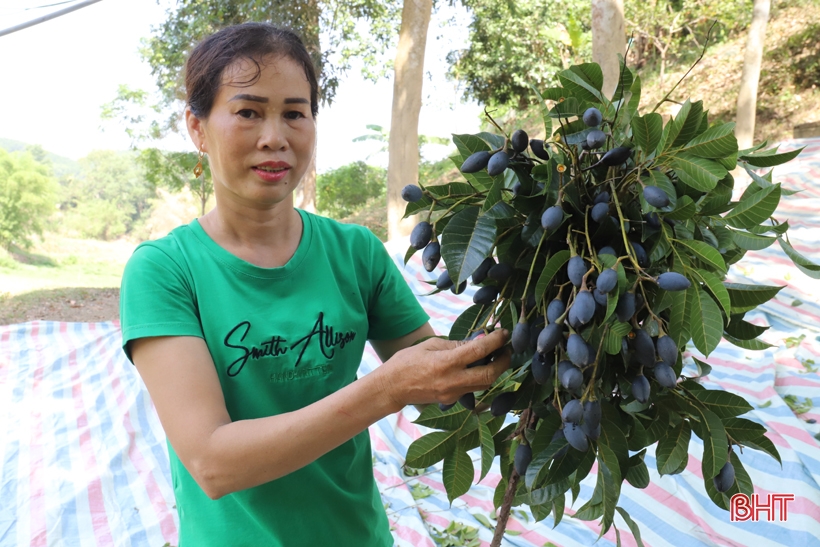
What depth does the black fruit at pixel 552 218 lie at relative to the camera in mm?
775

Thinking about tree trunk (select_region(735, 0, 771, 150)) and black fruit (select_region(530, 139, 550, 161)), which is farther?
tree trunk (select_region(735, 0, 771, 150))

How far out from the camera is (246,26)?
3.83 feet

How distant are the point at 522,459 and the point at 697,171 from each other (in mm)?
415

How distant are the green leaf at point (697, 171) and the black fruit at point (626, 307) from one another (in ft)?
0.51

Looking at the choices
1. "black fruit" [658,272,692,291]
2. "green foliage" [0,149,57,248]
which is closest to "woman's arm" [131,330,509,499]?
"black fruit" [658,272,692,291]

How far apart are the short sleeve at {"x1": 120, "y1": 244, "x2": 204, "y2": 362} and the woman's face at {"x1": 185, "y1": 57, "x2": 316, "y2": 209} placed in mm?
165

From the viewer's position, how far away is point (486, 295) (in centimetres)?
91

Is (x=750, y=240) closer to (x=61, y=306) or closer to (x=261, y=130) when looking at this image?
(x=261, y=130)

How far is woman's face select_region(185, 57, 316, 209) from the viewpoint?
108 cm

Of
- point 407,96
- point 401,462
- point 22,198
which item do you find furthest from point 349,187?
point 401,462

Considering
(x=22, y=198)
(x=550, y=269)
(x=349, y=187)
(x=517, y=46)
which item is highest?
(x=517, y=46)

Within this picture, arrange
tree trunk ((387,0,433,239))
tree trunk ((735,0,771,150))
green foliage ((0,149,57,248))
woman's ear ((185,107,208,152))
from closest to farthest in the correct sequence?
woman's ear ((185,107,208,152)) → tree trunk ((387,0,433,239)) → tree trunk ((735,0,771,150)) → green foliage ((0,149,57,248))

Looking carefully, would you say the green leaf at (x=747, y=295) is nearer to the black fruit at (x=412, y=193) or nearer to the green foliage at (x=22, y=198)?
the black fruit at (x=412, y=193)

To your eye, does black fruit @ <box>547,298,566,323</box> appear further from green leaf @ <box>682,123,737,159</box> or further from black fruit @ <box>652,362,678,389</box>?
green leaf @ <box>682,123,737,159</box>
